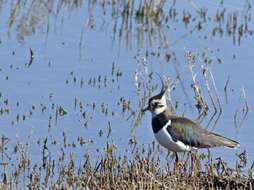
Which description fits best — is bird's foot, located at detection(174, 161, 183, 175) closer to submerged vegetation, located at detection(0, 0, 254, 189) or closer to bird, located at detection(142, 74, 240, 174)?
submerged vegetation, located at detection(0, 0, 254, 189)

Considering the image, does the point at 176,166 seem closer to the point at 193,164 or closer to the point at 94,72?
the point at 193,164

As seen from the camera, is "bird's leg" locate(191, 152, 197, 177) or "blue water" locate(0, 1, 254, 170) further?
"blue water" locate(0, 1, 254, 170)

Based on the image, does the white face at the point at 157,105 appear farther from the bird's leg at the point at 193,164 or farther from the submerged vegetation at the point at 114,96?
the bird's leg at the point at 193,164

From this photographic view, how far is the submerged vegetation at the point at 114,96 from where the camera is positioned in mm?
9781

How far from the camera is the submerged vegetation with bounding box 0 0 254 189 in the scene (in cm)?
978

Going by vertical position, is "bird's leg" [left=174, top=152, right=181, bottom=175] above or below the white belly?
below

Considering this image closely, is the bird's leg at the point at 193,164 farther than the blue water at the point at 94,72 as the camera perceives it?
No

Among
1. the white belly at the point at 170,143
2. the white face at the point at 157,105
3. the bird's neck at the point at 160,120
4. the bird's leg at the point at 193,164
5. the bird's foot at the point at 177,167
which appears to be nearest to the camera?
the bird's leg at the point at 193,164

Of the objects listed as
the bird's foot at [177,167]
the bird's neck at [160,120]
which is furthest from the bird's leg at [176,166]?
the bird's neck at [160,120]

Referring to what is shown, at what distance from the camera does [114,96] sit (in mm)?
13430

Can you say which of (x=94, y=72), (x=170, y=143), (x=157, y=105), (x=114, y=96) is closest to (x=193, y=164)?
(x=170, y=143)

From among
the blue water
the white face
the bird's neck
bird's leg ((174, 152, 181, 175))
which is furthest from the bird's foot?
the blue water

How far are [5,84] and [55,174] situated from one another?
3414 millimetres

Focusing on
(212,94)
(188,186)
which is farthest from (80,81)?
(188,186)
